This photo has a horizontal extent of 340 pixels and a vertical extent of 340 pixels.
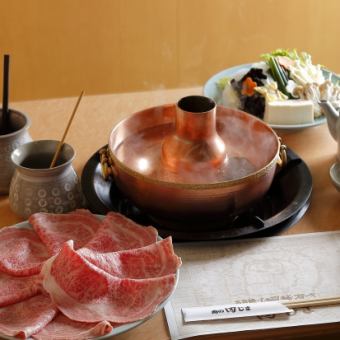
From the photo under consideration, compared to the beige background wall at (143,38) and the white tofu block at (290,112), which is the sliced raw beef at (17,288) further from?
the beige background wall at (143,38)

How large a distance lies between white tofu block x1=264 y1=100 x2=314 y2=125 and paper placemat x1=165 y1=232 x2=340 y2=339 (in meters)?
0.39

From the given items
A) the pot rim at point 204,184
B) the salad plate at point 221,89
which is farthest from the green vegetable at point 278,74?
the pot rim at point 204,184

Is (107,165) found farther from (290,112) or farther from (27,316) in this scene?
(290,112)

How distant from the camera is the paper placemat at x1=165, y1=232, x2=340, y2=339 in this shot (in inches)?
35.3

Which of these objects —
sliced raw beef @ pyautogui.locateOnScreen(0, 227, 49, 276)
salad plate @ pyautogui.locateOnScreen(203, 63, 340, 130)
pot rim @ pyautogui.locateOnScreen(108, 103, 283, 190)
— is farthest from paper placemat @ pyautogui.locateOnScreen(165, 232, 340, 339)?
salad plate @ pyautogui.locateOnScreen(203, 63, 340, 130)

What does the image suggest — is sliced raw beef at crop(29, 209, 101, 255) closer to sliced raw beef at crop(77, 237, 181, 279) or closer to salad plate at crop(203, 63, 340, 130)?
sliced raw beef at crop(77, 237, 181, 279)

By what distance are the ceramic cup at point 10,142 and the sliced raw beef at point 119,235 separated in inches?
10.6

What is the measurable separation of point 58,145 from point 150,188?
203 mm

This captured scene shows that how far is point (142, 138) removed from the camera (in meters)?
1.28

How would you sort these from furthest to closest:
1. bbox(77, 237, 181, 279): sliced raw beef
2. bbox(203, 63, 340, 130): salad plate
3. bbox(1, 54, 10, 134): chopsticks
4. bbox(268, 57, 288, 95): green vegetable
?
bbox(268, 57, 288, 95): green vegetable → bbox(203, 63, 340, 130): salad plate → bbox(1, 54, 10, 134): chopsticks → bbox(77, 237, 181, 279): sliced raw beef

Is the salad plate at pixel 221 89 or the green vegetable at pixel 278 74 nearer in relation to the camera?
the salad plate at pixel 221 89

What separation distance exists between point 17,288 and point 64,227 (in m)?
0.17

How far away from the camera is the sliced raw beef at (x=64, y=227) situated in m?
0.99

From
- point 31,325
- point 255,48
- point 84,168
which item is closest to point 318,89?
point 84,168
